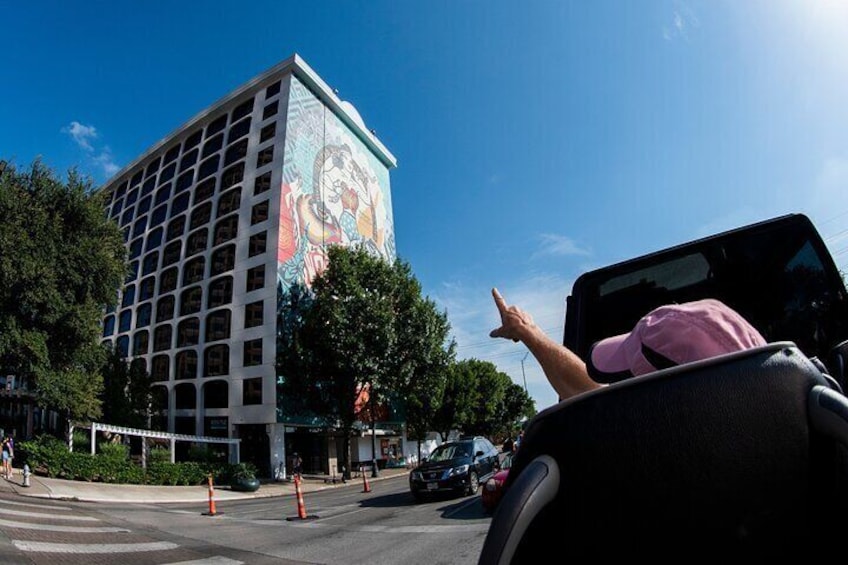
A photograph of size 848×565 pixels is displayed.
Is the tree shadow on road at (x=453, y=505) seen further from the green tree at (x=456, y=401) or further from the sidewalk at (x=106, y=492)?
the green tree at (x=456, y=401)

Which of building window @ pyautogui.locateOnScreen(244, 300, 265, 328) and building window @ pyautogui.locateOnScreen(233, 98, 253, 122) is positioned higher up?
building window @ pyautogui.locateOnScreen(233, 98, 253, 122)

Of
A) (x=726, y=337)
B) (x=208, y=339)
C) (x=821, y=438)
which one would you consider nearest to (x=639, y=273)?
(x=726, y=337)

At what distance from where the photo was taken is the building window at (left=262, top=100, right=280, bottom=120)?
41.2m

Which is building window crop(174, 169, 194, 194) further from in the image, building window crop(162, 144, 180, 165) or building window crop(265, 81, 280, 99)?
building window crop(265, 81, 280, 99)

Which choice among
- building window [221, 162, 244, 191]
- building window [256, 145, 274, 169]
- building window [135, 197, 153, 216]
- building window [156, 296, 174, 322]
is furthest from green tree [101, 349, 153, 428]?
building window [135, 197, 153, 216]

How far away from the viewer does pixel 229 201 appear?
39.8 m

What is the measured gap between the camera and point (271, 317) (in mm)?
32438

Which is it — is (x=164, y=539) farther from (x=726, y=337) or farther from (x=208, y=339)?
(x=208, y=339)

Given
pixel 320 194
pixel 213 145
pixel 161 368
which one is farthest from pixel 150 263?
pixel 320 194

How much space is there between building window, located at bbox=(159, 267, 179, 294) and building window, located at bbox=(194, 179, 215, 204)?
278 inches

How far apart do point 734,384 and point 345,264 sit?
28.5 m

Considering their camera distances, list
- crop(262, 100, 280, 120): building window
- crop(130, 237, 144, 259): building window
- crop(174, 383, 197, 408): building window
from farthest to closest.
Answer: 1. crop(130, 237, 144, 259): building window
2. crop(262, 100, 280, 120): building window
3. crop(174, 383, 197, 408): building window

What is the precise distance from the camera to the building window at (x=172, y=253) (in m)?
42.5

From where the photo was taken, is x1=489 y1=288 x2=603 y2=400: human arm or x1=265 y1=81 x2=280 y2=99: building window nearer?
x1=489 y1=288 x2=603 y2=400: human arm
